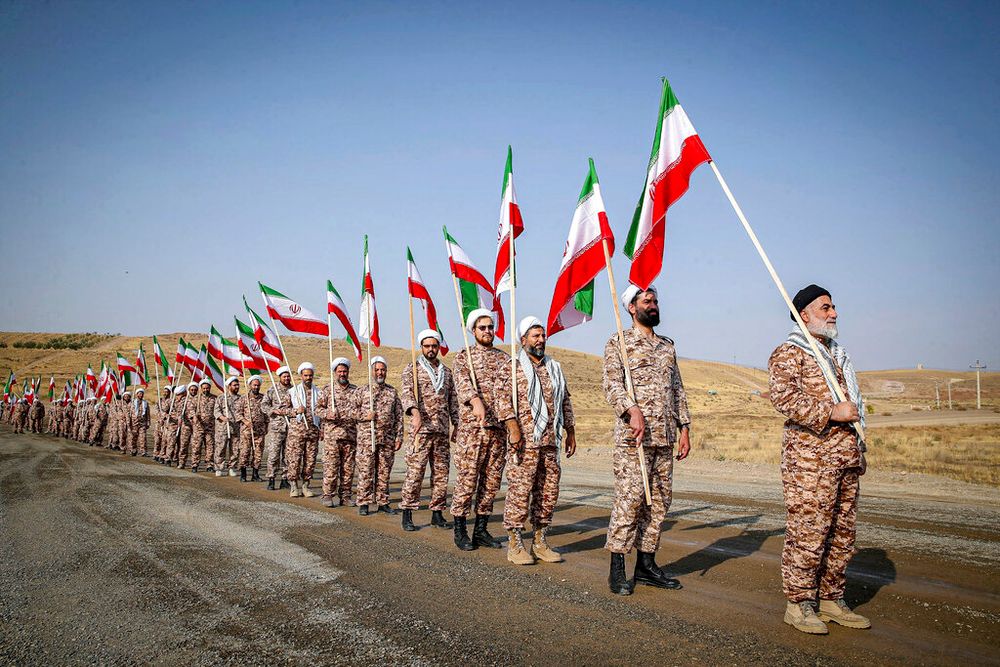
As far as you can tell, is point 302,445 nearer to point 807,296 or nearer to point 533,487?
point 533,487

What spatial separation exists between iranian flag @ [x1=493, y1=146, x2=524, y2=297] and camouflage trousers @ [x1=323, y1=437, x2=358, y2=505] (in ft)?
15.2

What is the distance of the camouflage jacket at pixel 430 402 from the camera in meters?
8.78

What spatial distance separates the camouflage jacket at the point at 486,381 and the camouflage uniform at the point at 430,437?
51.4 inches

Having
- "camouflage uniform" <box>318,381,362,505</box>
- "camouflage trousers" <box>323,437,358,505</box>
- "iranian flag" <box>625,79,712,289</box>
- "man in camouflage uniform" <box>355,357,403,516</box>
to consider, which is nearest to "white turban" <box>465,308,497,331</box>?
"iranian flag" <box>625,79,712,289</box>

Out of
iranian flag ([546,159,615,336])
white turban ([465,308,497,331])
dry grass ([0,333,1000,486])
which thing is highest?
iranian flag ([546,159,615,336])

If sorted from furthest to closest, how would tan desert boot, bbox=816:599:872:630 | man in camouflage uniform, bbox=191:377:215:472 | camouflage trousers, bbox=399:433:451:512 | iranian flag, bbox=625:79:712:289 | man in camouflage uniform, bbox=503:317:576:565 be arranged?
man in camouflage uniform, bbox=191:377:215:472, camouflage trousers, bbox=399:433:451:512, man in camouflage uniform, bbox=503:317:576:565, iranian flag, bbox=625:79:712:289, tan desert boot, bbox=816:599:872:630

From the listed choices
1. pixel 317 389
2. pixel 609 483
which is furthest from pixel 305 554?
pixel 609 483

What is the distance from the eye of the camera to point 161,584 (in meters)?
5.39

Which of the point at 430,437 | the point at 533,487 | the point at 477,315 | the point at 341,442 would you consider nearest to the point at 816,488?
the point at 533,487

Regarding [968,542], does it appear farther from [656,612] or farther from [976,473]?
[976,473]

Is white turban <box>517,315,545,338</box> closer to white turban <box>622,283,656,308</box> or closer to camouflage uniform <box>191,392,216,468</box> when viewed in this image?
white turban <box>622,283,656,308</box>

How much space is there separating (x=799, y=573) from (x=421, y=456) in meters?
5.41

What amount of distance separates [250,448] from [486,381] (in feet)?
31.3

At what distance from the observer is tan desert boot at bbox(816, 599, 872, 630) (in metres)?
4.14
